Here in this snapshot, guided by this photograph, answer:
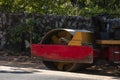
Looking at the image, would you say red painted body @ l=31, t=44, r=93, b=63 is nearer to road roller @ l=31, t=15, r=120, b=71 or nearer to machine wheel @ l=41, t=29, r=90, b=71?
road roller @ l=31, t=15, r=120, b=71

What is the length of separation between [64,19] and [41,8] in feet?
8.93

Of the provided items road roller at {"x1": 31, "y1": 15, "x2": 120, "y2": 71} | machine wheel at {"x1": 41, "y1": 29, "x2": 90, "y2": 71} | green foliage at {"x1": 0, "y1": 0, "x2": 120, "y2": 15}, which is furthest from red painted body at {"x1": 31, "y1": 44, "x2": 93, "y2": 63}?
green foliage at {"x1": 0, "y1": 0, "x2": 120, "y2": 15}

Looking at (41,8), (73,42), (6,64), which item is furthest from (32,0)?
(73,42)

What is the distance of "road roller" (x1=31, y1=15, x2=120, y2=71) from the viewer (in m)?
12.4

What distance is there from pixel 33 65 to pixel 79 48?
289cm

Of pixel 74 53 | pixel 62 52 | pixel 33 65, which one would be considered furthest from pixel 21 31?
pixel 74 53

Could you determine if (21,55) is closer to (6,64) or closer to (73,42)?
(6,64)

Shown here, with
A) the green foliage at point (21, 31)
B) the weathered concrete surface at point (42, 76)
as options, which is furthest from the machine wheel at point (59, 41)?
the green foliage at point (21, 31)

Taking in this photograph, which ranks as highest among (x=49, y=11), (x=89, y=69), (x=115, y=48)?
(x=49, y=11)

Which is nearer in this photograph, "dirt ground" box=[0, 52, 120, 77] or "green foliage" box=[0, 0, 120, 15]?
"dirt ground" box=[0, 52, 120, 77]

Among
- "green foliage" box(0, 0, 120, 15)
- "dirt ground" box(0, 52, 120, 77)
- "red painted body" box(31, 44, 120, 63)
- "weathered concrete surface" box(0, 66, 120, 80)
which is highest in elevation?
"green foliage" box(0, 0, 120, 15)

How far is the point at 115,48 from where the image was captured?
40.9ft

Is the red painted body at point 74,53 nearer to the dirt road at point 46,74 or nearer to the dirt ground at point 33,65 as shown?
the dirt road at point 46,74

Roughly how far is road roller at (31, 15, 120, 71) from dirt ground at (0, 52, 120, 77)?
44 centimetres
